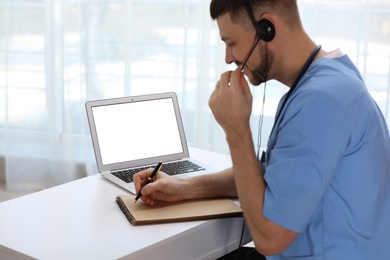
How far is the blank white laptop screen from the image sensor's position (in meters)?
2.02

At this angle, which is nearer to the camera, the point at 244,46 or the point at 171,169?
the point at 244,46

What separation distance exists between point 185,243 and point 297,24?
0.56 meters

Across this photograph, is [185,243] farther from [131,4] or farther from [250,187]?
[131,4]

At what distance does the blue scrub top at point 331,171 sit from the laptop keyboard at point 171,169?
1.77 feet

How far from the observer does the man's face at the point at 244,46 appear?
61.6 inches

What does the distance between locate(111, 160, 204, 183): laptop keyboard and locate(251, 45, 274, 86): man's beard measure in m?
0.45

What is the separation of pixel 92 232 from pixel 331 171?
56cm

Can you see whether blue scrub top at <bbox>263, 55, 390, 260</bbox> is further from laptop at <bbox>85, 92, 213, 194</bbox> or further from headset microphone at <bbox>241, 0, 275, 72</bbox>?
laptop at <bbox>85, 92, 213, 194</bbox>

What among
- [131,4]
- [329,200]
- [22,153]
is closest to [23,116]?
[22,153]

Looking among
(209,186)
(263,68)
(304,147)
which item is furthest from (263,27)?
(209,186)

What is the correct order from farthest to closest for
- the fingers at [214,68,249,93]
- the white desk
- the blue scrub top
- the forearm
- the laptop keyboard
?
the laptop keyboard < the forearm < the fingers at [214,68,249,93] < the white desk < the blue scrub top

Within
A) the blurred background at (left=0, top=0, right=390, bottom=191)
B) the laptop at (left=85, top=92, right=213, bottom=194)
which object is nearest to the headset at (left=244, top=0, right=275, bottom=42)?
the laptop at (left=85, top=92, right=213, bottom=194)

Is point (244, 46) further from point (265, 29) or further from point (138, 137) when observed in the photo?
point (138, 137)

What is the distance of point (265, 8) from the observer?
5.03 feet
